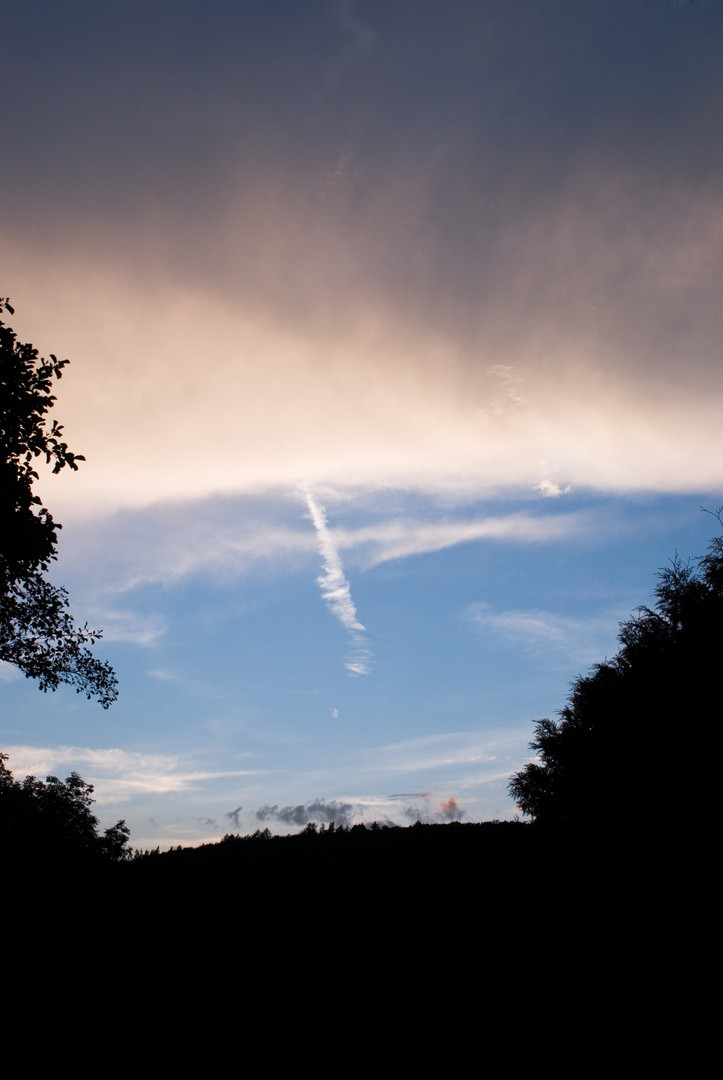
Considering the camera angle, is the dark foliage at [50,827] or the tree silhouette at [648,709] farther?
the tree silhouette at [648,709]

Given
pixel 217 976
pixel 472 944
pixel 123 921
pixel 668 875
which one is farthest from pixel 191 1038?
pixel 668 875

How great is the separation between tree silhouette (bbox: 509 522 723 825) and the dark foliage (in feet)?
85.9

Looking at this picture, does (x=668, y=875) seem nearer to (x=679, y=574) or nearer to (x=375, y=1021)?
(x=375, y=1021)

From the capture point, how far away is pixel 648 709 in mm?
37375

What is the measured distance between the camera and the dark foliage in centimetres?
2383

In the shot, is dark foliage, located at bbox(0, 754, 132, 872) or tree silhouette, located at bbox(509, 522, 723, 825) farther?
tree silhouette, located at bbox(509, 522, 723, 825)

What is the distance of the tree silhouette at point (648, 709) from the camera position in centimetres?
3400

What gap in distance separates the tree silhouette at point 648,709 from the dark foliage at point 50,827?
26172mm

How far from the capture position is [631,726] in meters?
38.7

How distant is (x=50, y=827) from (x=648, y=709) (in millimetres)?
34935

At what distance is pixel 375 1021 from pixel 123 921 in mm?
8120

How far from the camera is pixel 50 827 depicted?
130 feet

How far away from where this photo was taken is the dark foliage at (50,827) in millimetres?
23828

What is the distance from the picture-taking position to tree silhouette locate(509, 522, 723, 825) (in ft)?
112
